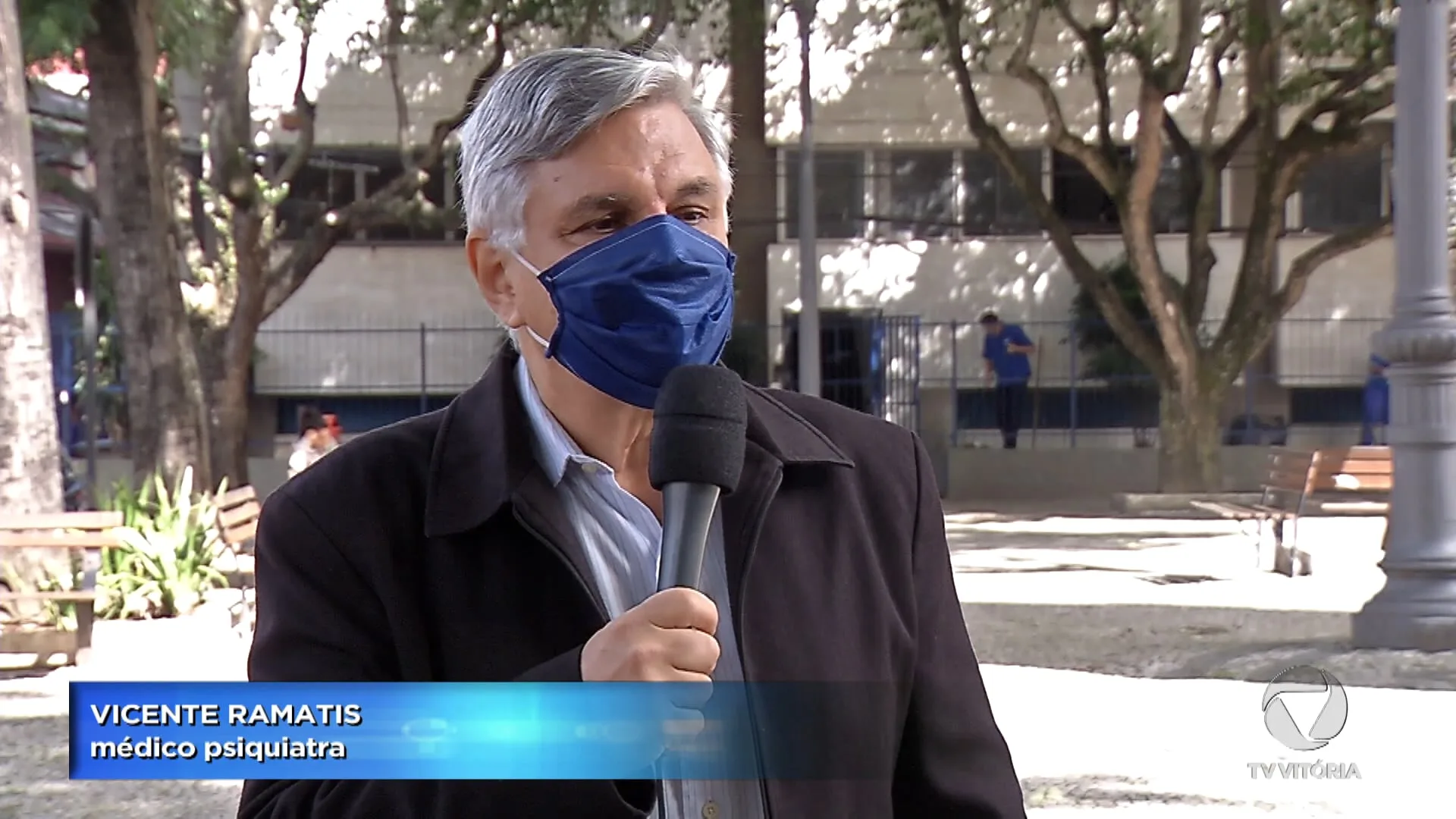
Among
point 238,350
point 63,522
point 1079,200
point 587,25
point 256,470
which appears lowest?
point 256,470

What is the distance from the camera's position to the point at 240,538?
10.8 meters

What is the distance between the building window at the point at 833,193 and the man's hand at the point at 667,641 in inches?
1031

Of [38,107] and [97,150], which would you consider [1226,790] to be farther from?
[38,107]

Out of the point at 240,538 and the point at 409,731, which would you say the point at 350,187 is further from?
the point at 409,731

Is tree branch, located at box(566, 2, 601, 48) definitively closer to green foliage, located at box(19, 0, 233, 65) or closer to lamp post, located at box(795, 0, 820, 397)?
lamp post, located at box(795, 0, 820, 397)

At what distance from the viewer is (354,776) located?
192 cm

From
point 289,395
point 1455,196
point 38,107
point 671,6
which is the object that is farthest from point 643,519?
point 289,395

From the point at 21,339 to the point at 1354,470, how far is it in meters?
8.16

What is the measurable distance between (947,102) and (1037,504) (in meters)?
8.92

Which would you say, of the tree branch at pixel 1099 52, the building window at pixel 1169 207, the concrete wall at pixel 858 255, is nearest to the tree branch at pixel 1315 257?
the tree branch at pixel 1099 52

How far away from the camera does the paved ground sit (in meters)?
6.15

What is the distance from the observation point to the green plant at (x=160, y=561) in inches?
421

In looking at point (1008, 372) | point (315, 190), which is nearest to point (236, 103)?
point (1008, 372)

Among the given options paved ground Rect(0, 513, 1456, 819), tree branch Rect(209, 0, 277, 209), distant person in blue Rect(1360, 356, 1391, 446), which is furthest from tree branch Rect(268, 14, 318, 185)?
distant person in blue Rect(1360, 356, 1391, 446)
